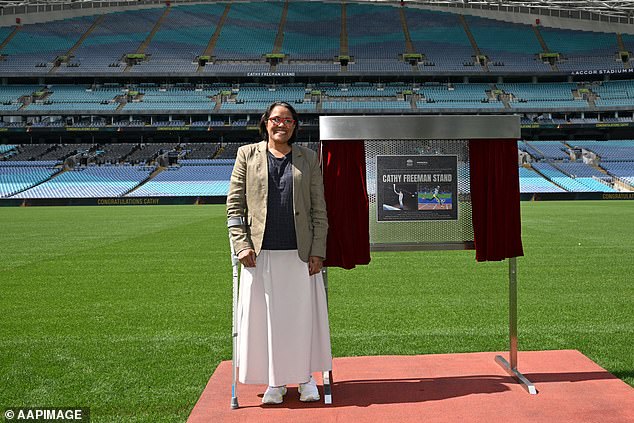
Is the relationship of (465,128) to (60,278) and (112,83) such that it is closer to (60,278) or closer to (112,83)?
(60,278)

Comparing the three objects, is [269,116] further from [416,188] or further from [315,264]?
[416,188]

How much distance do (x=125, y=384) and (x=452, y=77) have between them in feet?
181

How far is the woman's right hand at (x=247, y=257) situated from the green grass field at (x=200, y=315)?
3.43 feet

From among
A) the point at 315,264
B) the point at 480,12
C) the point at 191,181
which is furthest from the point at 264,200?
the point at 480,12

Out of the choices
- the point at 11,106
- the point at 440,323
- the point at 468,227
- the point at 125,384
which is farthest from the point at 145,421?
the point at 11,106

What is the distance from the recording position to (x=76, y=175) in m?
44.5

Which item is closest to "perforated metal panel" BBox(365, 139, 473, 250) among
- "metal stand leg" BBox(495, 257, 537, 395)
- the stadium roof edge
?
"metal stand leg" BBox(495, 257, 537, 395)

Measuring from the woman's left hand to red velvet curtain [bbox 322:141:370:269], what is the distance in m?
0.37

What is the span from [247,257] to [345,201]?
0.90 m

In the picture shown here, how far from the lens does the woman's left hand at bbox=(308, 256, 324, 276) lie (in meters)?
3.85

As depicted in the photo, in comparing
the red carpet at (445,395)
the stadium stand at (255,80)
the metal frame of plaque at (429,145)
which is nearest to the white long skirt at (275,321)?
the red carpet at (445,395)

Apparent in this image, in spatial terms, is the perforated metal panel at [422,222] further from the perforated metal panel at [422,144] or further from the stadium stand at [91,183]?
the stadium stand at [91,183]

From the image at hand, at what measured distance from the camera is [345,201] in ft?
14.0

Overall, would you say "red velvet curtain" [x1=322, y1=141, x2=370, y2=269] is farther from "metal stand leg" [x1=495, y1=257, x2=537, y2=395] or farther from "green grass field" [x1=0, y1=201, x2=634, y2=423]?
"green grass field" [x1=0, y1=201, x2=634, y2=423]
